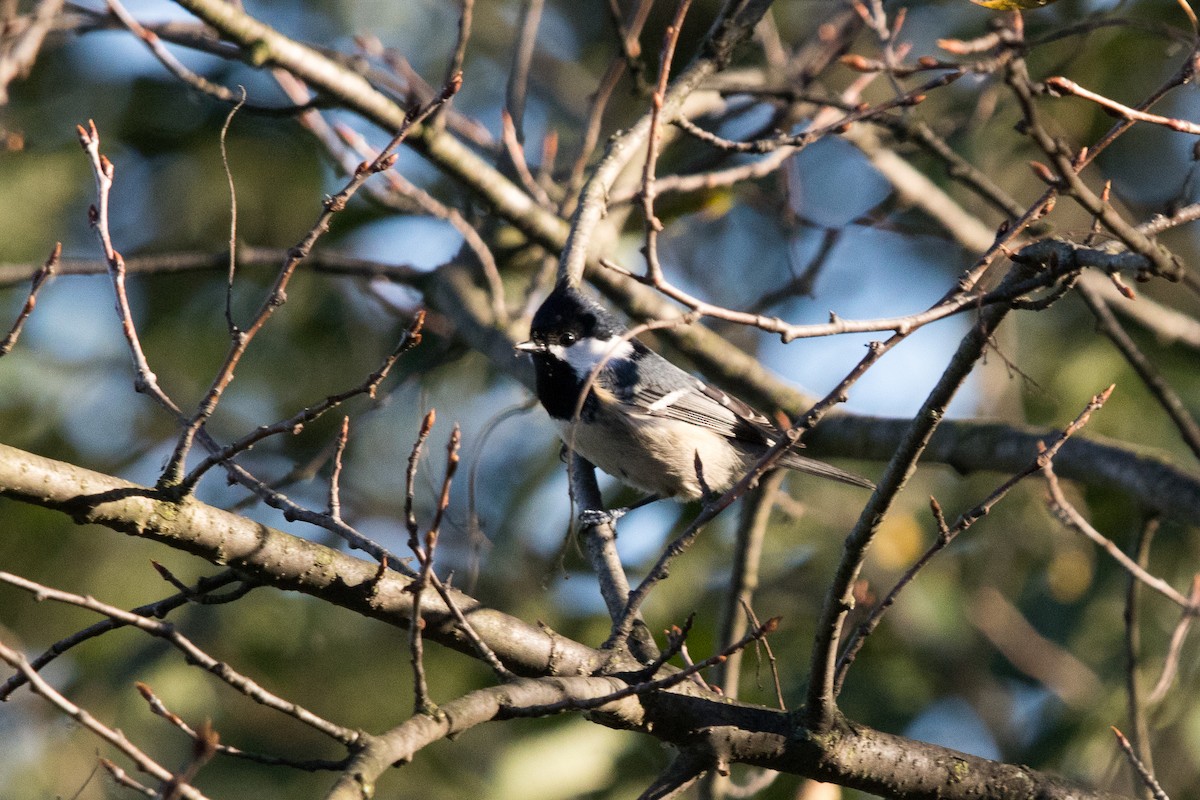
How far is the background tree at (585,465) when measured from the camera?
3.13 m

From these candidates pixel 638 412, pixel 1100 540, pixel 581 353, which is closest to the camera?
pixel 1100 540

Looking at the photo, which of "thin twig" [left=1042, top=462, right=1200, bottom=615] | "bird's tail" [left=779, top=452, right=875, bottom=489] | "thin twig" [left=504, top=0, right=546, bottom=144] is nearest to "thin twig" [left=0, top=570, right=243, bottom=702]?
"thin twig" [left=1042, top=462, right=1200, bottom=615]

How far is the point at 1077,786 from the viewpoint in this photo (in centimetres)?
269

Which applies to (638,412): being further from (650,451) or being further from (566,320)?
(566,320)

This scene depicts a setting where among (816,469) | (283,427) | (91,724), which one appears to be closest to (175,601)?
(283,427)

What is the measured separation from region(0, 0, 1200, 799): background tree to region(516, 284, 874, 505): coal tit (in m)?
0.18

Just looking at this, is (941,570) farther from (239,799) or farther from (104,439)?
(104,439)

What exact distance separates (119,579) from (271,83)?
2840mm

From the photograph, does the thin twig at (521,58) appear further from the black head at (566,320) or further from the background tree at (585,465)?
the black head at (566,320)

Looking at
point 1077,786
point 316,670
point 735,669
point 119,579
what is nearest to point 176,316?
point 119,579

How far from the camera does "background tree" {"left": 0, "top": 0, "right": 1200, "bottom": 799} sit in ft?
10.3

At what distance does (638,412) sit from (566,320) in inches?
21.5

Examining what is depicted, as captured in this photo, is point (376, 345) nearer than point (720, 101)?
No

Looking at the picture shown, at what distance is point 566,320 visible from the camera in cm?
423
